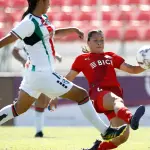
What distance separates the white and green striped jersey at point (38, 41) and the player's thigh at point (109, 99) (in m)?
0.75

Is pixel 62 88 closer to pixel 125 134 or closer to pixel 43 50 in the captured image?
pixel 43 50

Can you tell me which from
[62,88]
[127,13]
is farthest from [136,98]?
[62,88]

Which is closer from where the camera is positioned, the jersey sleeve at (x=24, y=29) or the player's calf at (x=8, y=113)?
the jersey sleeve at (x=24, y=29)

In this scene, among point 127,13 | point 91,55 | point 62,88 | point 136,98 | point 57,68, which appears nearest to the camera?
point 62,88

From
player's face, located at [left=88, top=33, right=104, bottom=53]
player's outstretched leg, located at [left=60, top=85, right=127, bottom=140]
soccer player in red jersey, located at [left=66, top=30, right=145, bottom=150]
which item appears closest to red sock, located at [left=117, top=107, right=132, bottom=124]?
soccer player in red jersey, located at [left=66, top=30, right=145, bottom=150]

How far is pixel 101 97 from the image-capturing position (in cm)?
718

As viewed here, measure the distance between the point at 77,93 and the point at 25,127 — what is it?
666cm

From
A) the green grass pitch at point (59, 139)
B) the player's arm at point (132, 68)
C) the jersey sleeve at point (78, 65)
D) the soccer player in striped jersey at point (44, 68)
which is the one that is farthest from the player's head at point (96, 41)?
the green grass pitch at point (59, 139)

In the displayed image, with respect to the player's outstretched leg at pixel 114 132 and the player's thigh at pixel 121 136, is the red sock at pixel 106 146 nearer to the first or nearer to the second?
the player's thigh at pixel 121 136

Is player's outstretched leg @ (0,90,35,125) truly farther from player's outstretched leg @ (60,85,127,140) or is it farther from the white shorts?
player's outstretched leg @ (60,85,127,140)

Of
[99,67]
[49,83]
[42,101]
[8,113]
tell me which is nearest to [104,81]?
[99,67]

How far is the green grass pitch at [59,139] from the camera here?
8.36 m

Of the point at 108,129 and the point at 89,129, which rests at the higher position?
the point at 108,129

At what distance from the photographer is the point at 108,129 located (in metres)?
6.82
